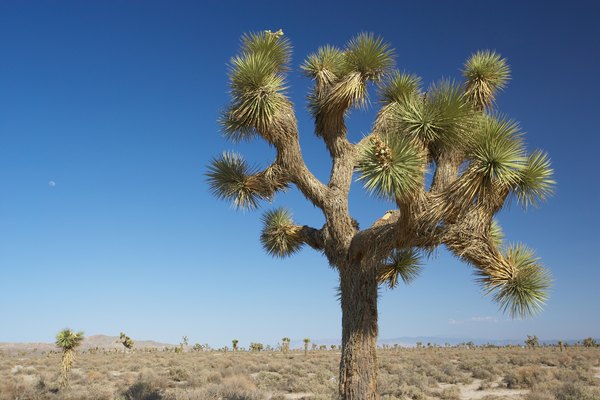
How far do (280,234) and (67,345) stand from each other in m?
12.9

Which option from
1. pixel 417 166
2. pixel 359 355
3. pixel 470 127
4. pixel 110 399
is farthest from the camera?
pixel 110 399

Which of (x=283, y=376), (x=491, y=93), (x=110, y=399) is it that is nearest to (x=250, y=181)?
(x=491, y=93)

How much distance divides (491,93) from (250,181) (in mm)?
5184

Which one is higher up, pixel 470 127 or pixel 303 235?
pixel 470 127

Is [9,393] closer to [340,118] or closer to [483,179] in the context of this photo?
[340,118]

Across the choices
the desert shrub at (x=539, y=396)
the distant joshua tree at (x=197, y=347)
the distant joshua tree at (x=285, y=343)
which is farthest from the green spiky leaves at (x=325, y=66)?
the distant joshua tree at (x=197, y=347)

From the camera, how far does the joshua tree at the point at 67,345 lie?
17.8 meters

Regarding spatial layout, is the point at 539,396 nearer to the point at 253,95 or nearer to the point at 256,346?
the point at 253,95

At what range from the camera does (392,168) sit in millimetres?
6504

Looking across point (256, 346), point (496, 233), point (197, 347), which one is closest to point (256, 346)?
point (256, 346)

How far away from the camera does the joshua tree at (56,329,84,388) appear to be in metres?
17.8

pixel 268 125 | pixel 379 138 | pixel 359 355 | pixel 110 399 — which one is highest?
pixel 268 125

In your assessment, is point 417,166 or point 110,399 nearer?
point 417,166

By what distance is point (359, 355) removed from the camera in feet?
26.2
